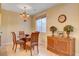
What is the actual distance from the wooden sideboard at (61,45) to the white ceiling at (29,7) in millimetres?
605

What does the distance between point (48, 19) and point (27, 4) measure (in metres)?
0.57

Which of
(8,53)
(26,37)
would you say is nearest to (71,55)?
(26,37)

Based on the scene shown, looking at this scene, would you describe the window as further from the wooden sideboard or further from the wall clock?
the wall clock

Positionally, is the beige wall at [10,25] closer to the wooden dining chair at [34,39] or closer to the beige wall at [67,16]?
the wooden dining chair at [34,39]

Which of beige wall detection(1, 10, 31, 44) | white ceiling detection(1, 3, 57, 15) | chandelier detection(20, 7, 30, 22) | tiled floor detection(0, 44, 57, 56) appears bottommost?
tiled floor detection(0, 44, 57, 56)

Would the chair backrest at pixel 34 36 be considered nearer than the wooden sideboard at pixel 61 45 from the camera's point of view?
No

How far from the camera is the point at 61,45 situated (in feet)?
7.50

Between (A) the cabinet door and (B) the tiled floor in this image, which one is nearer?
(B) the tiled floor

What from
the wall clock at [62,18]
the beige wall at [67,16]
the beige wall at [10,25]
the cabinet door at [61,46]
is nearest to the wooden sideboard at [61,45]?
the cabinet door at [61,46]

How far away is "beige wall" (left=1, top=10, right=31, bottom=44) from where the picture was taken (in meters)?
2.11

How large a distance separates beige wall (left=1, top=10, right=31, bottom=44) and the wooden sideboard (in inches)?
20.5

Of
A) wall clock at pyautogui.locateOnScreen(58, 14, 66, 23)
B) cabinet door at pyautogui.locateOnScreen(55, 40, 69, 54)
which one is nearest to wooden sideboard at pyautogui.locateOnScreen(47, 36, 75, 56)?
cabinet door at pyautogui.locateOnScreen(55, 40, 69, 54)

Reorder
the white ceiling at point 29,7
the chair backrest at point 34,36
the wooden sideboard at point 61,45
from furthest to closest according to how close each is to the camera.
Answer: the chair backrest at point 34,36, the wooden sideboard at point 61,45, the white ceiling at point 29,7

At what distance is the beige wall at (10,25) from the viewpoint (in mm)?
2107
